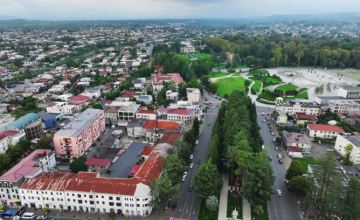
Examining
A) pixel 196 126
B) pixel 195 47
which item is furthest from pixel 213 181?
pixel 195 47

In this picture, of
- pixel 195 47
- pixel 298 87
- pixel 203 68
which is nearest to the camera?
pixel 298 87

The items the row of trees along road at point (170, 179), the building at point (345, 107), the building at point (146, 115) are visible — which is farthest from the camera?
the building at point (345, 107)

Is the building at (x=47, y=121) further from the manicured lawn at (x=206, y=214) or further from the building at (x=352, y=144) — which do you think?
the building at (x=352, y=144)

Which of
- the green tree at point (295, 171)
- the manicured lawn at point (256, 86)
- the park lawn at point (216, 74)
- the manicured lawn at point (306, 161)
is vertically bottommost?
the manicured lawn at point (306, 161)

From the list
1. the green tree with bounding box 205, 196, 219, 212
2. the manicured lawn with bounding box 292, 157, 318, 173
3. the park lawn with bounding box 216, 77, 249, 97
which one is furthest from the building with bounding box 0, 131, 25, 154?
the park lawn with bounding box 216, 77, 249, 97

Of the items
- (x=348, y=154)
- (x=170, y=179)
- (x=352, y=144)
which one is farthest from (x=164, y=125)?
(x=352, y=144)

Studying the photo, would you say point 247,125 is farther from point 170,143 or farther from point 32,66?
point 32,66

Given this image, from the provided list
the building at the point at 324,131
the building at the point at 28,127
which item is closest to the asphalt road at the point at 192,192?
the building at the point at 324,131

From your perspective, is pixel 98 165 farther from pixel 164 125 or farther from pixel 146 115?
pixel 146 115
